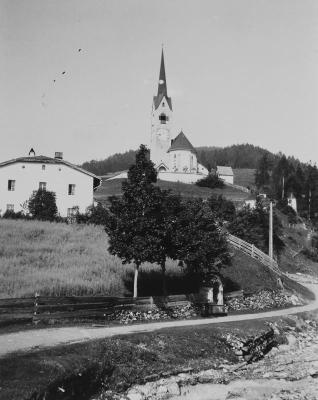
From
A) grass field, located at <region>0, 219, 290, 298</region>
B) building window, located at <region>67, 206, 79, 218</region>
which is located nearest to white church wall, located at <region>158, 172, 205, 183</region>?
building window, located at <region>67, 206, 79, 218</region>

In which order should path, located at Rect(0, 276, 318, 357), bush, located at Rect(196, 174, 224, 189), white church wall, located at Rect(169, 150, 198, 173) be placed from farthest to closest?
white church wall, located at Rect(169, 150, 198, 173) < bush, located at Rect(196, 174, 224, 189) < path, located at Rect(0, 276, 318, 357)

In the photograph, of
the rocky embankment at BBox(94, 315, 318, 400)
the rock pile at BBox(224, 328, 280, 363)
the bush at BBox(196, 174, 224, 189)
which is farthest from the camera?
the bush at BBox(196, 174, 224, 189)

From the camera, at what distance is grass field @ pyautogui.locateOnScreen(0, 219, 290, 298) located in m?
24.4

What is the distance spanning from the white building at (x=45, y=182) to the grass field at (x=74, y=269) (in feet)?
42.2

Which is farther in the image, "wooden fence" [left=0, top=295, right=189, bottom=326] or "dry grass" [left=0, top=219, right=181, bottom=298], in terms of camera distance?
"dry grass" [left=0, top=219, right=181, bottom=298]

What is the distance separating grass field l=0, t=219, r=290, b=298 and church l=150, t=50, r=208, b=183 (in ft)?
205

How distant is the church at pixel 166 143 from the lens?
345 ft

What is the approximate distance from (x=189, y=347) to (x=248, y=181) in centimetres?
15237

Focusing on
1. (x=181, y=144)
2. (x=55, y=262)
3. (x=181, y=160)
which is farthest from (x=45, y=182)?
(x=181, y=144)

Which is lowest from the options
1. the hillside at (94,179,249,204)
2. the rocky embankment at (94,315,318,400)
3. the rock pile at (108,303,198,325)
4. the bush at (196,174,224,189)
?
the rocky embankment at (94,315,318,400)

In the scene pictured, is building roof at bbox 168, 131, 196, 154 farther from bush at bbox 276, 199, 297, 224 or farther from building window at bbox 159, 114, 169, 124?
bush at bbox 276, 199, 297, 224

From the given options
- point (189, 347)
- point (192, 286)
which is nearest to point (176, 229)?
point (192, 286)

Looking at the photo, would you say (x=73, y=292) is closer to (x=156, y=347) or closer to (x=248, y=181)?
(x=156, y=347)

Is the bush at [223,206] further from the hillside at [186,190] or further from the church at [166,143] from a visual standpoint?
the church at [166,143]
